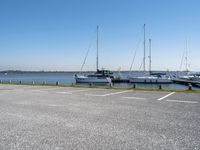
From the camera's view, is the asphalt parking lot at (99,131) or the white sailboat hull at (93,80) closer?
the asphalt parking lot at (99,131)

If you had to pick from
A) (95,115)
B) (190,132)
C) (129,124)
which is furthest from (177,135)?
(95,115)

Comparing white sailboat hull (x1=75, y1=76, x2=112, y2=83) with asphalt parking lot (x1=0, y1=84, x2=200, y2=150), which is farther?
white sailboat hull (x1=75, y1=76, x2=112, y2=83)

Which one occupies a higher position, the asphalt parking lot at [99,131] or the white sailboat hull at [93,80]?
the asphalt parking lot at [99,131]

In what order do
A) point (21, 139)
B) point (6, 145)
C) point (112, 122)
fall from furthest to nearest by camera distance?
1. point (112, 122)
2. point (21, 139)
3. point (6, 145)

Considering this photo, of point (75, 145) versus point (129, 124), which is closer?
point (75, 145)

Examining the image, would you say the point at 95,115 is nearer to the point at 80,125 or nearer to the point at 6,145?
the point at 80,125

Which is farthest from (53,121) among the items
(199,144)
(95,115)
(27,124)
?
(199,144)

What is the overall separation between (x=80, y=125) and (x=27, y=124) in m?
1.84

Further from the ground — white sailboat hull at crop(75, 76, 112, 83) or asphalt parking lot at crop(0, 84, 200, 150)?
asphalt parking lot at crop(0, 84, 200, 150)

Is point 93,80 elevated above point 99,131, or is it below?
below

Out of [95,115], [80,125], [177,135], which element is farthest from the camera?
[95,115]

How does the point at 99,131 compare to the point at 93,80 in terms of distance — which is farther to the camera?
the point at 93,80

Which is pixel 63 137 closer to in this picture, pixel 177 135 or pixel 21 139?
pixel 21 139

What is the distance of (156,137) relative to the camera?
553cm
